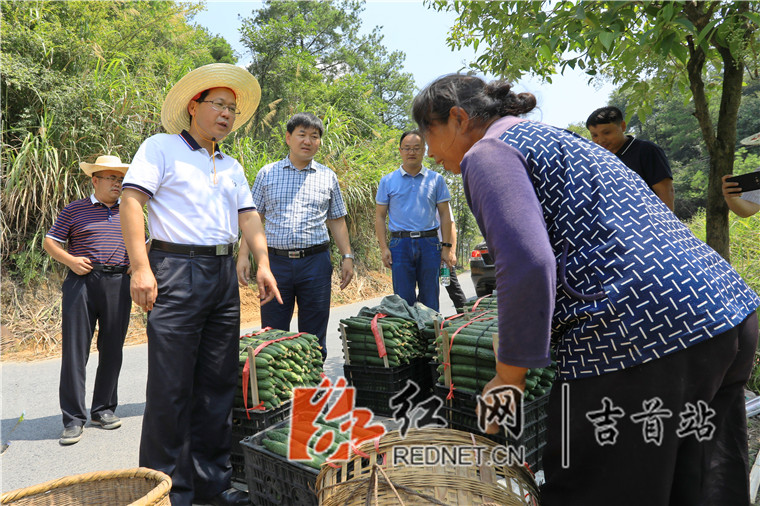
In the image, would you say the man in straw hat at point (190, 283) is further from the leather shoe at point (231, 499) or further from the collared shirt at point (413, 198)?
the collared shirt at point (413, 198)

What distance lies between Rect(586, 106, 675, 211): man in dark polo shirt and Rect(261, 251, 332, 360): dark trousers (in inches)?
107

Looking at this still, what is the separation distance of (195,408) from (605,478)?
2.30 meters

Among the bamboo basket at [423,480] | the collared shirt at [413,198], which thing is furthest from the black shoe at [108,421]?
the collared shirt at [413,198]

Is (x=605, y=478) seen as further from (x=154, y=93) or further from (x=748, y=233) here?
(x=154, y=93)

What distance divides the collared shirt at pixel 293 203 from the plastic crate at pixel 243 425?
166 centimetres

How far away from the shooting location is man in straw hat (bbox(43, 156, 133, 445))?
13.6 feet

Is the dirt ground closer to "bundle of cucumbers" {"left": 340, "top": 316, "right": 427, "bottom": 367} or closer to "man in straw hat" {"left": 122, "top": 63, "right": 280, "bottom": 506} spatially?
"bundle of cucumbers" {"left": 340, "top": 316, "right": 427, "bottom": 367}

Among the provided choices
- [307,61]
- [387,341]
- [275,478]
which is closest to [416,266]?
[387,341]

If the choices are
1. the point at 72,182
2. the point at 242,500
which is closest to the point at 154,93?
the point at 72,182

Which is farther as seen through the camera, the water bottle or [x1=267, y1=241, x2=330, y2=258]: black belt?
the water bottle

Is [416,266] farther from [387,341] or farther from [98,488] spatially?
[98,488]

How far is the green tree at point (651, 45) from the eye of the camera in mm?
3188

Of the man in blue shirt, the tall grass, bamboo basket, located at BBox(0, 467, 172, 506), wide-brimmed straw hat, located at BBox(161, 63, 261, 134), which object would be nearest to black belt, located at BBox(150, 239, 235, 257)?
wide-brimmed straw hat, located at BBox(161, 63, 261, 134)

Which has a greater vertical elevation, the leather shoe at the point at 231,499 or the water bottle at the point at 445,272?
the water bottle at the point at 445,272
